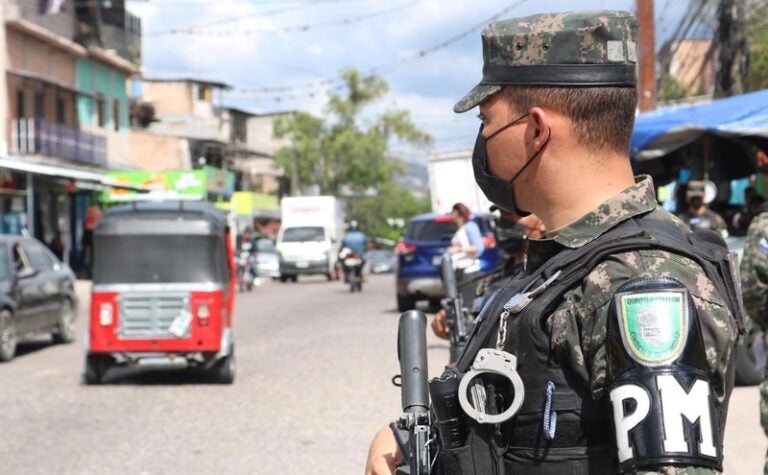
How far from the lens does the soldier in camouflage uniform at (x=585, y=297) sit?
185 centimetres

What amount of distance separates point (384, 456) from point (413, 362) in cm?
21

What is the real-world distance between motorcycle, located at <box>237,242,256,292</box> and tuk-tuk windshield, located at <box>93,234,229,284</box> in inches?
820

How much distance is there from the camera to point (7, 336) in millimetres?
14695

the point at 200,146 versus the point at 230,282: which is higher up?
the point at 200,146

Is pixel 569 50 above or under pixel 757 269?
above

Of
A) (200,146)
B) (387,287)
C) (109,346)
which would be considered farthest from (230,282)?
(200,146)

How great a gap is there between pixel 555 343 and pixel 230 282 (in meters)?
11.4

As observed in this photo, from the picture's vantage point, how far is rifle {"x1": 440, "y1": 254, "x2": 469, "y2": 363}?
6.57m

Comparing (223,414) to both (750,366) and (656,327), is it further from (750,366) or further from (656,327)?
(656,327)

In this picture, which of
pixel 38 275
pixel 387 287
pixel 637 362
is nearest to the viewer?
pixel 637 362

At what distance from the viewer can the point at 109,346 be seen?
40.0 ft

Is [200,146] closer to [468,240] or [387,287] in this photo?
[387,287]

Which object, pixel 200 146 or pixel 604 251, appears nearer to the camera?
pixel 604 251

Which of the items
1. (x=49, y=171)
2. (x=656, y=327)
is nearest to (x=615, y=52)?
(x=656, y=327)
